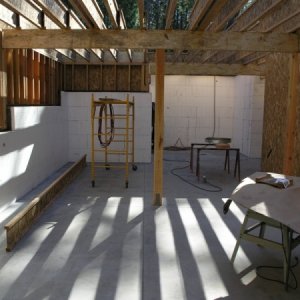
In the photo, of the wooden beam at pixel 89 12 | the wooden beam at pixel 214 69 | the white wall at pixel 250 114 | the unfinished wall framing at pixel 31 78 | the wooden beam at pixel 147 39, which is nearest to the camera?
the wooden beam at pixel 89 12

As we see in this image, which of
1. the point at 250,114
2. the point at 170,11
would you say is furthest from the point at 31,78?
the point at 250,114

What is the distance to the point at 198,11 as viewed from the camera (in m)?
4.93

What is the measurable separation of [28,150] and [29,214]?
2.28 meters

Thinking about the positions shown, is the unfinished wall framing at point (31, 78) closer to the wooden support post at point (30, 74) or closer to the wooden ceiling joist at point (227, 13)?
the wooden support post at point (30, 74)

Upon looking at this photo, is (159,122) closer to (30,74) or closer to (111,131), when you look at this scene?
(111,131)

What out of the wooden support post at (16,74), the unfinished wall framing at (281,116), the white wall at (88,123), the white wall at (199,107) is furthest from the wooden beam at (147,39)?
the white wall at (199,107)

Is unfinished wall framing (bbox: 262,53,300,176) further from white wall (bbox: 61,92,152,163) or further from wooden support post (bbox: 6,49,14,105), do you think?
wooden support post (bbox: 6,49,14,105)

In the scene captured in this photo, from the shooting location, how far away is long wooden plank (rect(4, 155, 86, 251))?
164 inches

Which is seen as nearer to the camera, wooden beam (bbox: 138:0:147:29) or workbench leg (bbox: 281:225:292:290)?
workbench leg (bbox: 281:225:292:290)

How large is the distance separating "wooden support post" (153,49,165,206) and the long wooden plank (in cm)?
177

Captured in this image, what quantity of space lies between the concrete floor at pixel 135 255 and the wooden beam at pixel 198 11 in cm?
291

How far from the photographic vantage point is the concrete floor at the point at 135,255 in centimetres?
335

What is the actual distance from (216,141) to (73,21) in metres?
4.67

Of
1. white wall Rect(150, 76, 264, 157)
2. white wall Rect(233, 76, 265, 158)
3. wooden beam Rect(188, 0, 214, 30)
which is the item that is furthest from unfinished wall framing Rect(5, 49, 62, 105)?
white wall Rect(233, 76, 265, 158)
